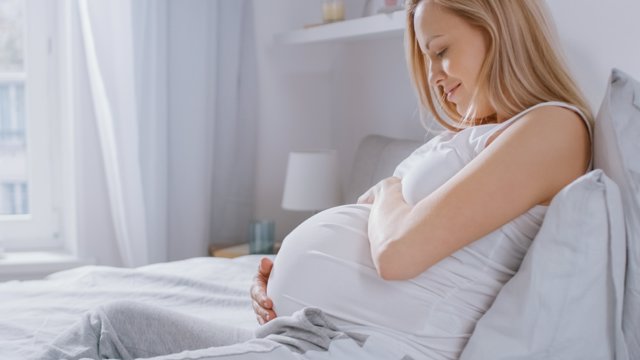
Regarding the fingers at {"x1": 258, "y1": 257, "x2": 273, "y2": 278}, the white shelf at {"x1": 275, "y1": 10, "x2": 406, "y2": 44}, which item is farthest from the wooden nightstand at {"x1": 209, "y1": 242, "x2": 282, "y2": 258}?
the fingers at {"x1": 258, "y1": 257, "x2": 273, "y2": 278}

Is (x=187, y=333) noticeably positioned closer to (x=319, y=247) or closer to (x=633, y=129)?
(x=319, y=247)

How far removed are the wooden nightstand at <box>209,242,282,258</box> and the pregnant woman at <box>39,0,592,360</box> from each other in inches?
58.9

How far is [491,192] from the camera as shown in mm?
1188

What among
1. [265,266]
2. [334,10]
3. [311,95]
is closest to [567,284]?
[265,266]

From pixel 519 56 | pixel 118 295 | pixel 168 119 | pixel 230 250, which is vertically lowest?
pixel 230 250

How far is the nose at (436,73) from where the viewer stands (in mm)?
1449

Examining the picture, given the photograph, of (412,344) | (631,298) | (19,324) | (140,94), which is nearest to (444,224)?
(412,344)

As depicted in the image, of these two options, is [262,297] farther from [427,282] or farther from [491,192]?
[491,192]

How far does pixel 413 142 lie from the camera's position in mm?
2412

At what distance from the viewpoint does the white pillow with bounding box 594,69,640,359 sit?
1192 mm

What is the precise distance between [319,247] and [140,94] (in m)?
1.76

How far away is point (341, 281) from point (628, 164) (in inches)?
18.4

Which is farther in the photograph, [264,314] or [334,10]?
[334,10]

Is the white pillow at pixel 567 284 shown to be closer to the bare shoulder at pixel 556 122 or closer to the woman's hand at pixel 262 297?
the bare shoulder at pixel 556 122
